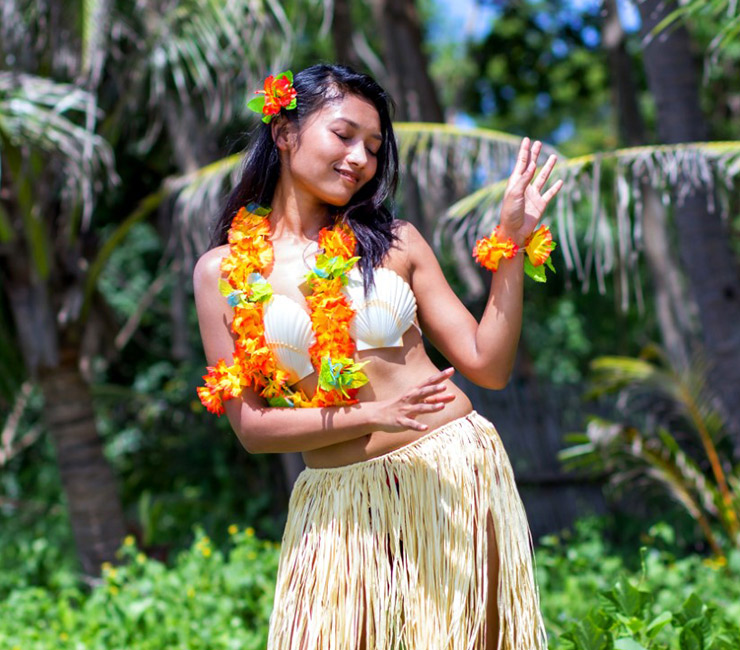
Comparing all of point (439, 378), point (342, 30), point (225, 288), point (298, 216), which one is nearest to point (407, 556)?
point (439, 378)

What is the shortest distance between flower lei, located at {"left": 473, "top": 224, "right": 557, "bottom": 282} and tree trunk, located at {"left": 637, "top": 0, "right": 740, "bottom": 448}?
3.49m

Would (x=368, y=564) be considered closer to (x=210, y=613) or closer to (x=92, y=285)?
(x=210, y=613)

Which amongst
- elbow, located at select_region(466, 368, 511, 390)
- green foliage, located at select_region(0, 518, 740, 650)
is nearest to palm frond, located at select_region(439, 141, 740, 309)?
green foliage, located at select_region(0, 518, 740, 650)

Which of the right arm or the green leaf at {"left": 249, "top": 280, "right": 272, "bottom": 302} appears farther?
the green leaf at {"left": 249, "top": 280, "right": 272, "bottom": 302}

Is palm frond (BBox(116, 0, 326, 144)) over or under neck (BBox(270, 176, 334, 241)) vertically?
over

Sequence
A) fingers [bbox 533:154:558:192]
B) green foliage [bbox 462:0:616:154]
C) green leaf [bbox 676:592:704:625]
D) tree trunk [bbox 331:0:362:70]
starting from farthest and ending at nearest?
green foliage [bbox 462:0:616:154] < tree trunk [bbox 331:0:362:70] < green leaf [bbox 676:592:704:625] < fingers [bbox 533:154:558:192]

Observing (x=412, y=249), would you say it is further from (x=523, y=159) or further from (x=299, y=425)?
(x=299, y=425)

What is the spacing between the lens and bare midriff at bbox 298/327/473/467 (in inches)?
88.7

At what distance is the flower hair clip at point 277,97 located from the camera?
2.33m

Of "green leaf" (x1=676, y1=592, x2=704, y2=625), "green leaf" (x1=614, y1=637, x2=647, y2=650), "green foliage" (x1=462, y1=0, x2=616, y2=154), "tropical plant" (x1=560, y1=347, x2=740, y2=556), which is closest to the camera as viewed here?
"green leaf" (x1=614, y1=637, x2=647, y2=650)

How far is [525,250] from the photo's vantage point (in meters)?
2.25

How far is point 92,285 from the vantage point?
6105 mm

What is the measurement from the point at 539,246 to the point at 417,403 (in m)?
0.51

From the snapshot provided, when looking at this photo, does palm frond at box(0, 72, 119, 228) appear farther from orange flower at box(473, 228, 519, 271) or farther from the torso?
orange flower at box(473, 228, 519, 271)
